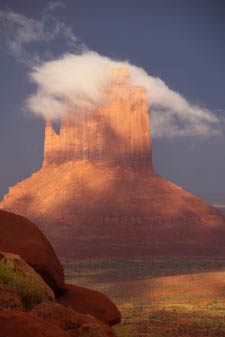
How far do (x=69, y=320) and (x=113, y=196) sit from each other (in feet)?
257

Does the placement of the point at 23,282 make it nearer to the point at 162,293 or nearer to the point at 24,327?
the point at 24,327

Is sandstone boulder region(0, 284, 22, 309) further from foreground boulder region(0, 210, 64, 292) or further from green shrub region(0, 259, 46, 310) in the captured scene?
foreground boulder region(0, 210, 64, 292)

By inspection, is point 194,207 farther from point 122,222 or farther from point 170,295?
point 170,295

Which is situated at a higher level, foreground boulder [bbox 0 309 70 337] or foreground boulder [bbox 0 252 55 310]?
foreground boulder [bbox 0 252 55 310]

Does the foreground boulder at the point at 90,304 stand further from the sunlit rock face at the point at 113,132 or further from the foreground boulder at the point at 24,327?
the sunlit rock face at the point at 113,132

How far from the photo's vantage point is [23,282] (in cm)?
910

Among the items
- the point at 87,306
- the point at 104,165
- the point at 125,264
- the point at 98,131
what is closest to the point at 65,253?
the point at 125,264

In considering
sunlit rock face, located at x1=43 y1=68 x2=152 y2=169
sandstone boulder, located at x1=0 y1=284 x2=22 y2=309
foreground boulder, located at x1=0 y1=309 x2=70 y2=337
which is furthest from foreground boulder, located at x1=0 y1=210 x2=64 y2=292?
sunlit rock face, located at x1=43 y1=68 x2=152 y2=169

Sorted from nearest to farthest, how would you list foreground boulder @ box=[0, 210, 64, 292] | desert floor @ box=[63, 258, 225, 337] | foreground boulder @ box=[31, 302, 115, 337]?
foreground boulder @ box=[31, 302, 115, 337], foreground boulder @ box=[0, 210, 64, 292], desert floor @ box=[63, 258, 225, 337]

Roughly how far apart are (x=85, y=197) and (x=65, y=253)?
48.8 feet

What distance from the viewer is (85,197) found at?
86.8m

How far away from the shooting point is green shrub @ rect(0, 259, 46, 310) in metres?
8.83

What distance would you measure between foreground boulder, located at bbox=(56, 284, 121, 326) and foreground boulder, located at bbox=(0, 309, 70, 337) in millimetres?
4838

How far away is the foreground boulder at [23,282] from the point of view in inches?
349
